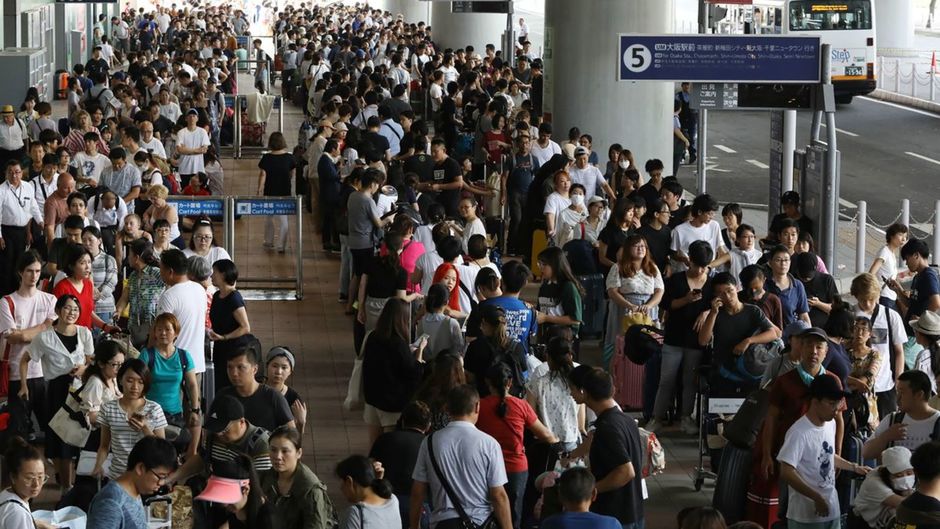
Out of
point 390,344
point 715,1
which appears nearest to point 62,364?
point 390,344

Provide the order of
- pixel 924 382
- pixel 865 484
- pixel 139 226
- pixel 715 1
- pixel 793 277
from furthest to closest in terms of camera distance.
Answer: pixel 715 1, pixel 139 226, pixel 793 277, pixel 924 382, pixel 865 484

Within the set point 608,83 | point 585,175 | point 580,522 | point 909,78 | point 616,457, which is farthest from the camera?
point 909,78

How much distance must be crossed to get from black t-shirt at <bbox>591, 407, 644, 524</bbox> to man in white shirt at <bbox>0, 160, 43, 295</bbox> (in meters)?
8.79

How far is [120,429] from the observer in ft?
29.4

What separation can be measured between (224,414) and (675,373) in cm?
480

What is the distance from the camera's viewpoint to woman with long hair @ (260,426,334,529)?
767 centimetres

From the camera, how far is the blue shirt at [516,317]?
10.6m

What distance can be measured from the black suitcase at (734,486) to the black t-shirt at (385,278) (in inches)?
177

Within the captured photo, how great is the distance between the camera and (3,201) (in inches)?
610

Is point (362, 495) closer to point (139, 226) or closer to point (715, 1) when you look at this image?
point (139, 226)

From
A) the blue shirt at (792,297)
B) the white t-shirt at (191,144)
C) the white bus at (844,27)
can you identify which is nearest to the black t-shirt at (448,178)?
the white t-shirt at (191,144)

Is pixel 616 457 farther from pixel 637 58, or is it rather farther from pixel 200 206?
pixel 637 58

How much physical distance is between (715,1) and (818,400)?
1008 inches

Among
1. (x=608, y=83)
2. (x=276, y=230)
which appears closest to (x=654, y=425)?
(x=276, y=230)
